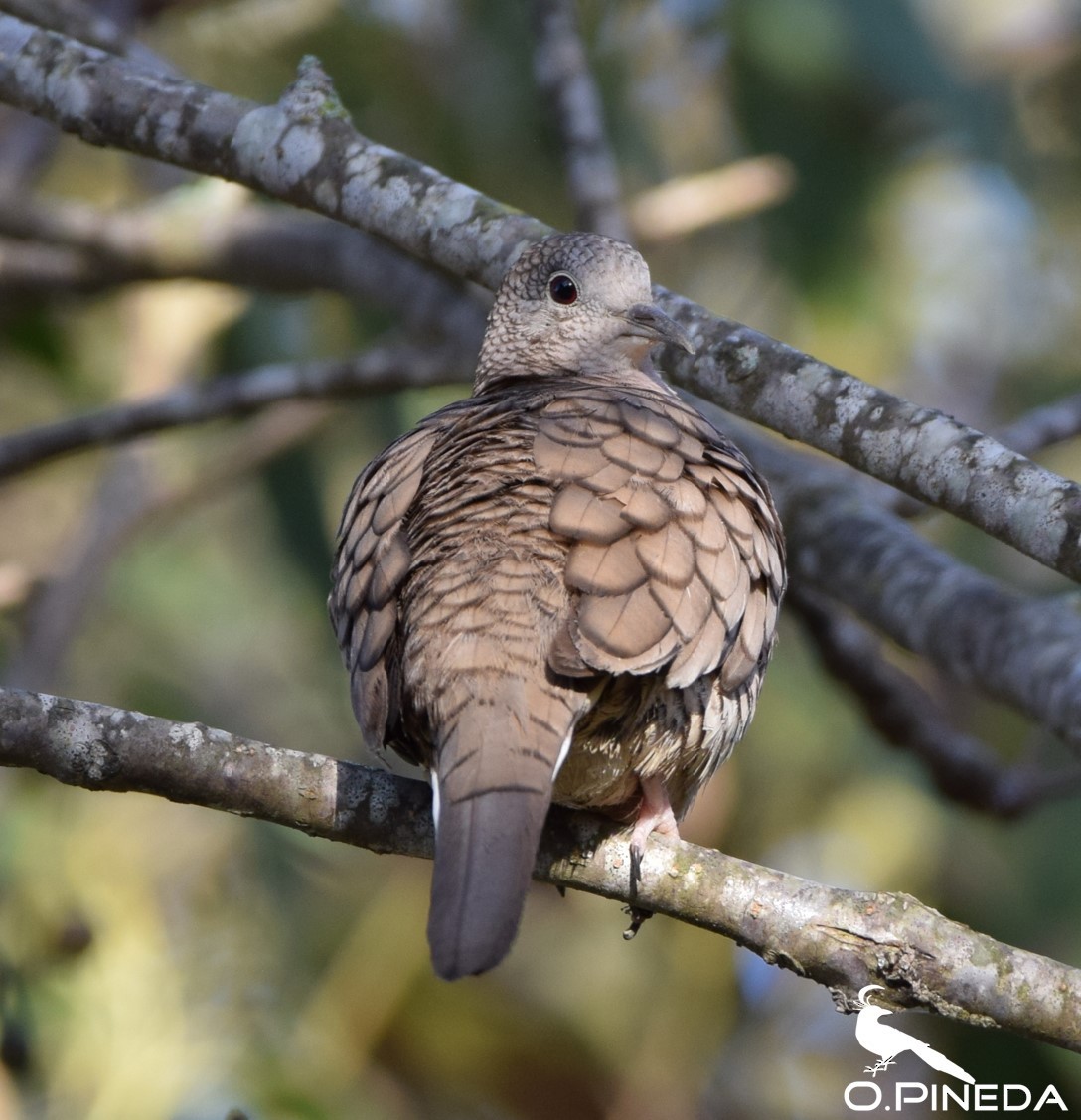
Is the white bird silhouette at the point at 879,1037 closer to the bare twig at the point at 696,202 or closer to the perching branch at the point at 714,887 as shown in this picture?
the perching branch at the point at 714,887

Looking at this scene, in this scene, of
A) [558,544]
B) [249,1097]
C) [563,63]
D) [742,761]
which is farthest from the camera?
[742,761]

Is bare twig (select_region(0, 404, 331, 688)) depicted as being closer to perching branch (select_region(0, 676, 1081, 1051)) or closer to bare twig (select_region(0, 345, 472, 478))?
bare twig (select_region(0, 345, 472, 478))

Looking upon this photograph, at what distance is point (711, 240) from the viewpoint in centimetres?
945

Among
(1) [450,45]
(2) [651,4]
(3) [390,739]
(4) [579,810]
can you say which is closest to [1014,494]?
(4) [579,810]

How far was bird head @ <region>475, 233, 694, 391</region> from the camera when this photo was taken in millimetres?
4180

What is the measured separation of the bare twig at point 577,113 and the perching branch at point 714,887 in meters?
3.18

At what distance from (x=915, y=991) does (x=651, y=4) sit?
6.68 meters

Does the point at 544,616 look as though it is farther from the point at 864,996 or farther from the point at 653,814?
the point at 864,996

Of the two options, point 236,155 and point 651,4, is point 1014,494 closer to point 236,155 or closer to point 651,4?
point 236,155

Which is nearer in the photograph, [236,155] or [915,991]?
[915,991]

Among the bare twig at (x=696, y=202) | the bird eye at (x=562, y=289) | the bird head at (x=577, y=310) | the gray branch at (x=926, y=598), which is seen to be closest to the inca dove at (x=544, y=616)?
the bird head at (x=577, y=310)
